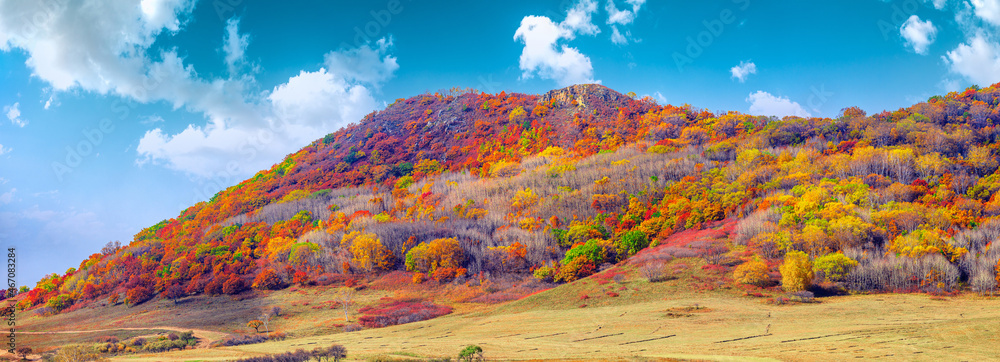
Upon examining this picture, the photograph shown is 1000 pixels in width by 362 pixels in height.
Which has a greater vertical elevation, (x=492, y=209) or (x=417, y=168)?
(x=417, y=168)

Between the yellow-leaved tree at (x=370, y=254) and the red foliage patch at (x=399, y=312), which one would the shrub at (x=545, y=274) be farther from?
the yellow-leaved tree at (x=370, y=254)

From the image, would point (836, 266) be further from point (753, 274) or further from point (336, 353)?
point (336, 353)

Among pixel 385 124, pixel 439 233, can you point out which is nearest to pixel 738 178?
pixel 439 233

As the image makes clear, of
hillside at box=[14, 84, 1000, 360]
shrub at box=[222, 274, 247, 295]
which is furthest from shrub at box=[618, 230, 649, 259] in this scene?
shrub at box=[222, 274, 247, 295]

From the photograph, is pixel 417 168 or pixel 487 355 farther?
pixel 417 168

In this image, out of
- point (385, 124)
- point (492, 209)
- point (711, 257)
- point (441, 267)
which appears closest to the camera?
point (711, 257)

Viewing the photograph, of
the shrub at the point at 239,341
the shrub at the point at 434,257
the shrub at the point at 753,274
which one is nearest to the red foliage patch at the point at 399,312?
the shrub at the point at 239,341

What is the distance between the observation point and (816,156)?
85688mm

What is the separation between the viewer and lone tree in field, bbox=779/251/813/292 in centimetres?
4162

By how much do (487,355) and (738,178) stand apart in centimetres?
6774

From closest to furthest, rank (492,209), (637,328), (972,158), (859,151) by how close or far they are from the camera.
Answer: (637,328), (972,158), (859,151), (492,209)

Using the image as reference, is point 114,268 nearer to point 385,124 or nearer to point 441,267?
point 441,267

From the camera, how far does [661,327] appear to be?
1282 inches

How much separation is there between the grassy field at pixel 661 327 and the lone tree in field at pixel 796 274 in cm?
206
